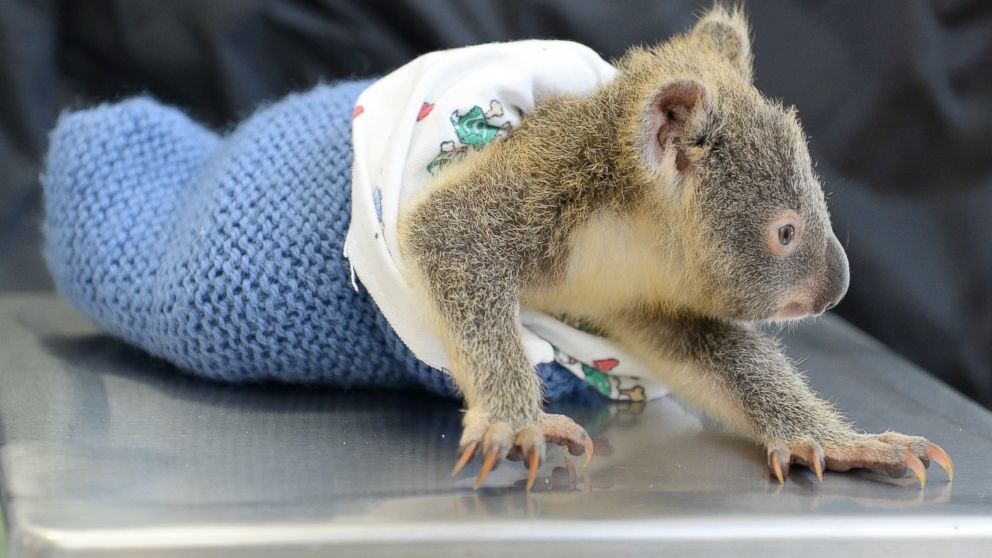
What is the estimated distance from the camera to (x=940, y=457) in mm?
1149

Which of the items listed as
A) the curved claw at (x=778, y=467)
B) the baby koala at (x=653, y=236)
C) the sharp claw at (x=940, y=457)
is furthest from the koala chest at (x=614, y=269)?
the sharp claw at (x=940, y=457)

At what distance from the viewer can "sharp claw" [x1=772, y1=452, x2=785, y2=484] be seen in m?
1.12

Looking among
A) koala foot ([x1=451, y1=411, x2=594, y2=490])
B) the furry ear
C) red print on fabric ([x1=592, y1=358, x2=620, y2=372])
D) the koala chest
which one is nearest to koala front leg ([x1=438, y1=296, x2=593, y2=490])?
koala foot ([x1=451, y1=411, x2=594, y2=490])

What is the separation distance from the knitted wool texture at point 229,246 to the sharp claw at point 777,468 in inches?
11.8

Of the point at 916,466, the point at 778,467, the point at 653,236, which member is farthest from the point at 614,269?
the point at 916,466

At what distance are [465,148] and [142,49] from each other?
1075mm

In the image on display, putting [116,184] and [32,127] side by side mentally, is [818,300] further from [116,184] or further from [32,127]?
[32,127]

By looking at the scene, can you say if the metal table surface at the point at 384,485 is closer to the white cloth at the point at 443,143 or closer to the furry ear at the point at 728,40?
the white cloth at the point at 443,143

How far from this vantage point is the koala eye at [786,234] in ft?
3.86

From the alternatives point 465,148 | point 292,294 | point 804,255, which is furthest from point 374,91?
point 804,255

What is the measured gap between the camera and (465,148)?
1.26 meters

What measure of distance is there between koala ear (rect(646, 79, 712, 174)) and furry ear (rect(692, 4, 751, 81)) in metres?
0.24

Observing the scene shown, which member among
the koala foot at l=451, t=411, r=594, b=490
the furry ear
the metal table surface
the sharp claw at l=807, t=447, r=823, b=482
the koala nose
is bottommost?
the metal table surface

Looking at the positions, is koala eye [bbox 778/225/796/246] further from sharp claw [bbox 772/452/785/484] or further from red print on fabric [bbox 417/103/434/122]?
red print on fabric [bbox 417/103/434/122]
